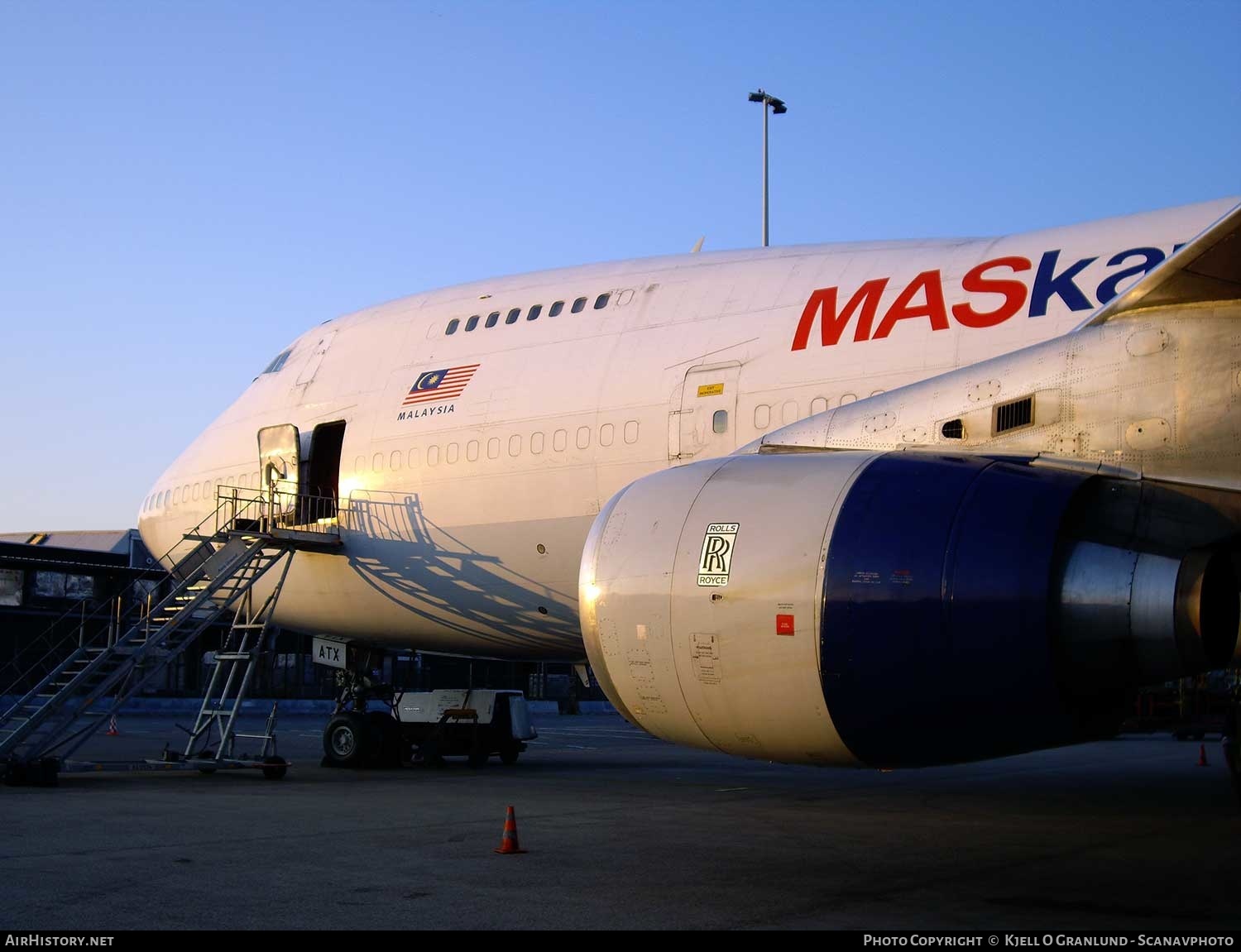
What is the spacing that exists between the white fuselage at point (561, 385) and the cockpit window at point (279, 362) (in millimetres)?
93

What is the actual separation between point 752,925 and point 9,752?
1201cm

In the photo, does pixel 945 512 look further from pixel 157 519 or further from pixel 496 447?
pixel 157 519

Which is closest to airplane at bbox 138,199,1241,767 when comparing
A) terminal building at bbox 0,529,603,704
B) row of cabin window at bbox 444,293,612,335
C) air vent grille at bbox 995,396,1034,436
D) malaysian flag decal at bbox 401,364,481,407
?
air vent grille at bbox 995,396,1034,436

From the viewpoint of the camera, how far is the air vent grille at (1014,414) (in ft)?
27.8

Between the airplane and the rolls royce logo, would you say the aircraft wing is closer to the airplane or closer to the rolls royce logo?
the airplane

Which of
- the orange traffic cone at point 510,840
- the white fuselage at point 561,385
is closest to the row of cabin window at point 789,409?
the white fuselage at point 561,385

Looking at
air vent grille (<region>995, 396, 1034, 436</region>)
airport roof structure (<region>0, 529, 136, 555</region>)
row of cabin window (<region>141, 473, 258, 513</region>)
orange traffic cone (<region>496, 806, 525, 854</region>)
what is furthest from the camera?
airport roof structure (<region>0, 529, 136, 555</region>)

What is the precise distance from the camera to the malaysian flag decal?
51.8 ft

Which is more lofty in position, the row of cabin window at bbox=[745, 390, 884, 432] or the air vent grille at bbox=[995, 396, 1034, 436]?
the row of cabin window at bbox=[745, 390, 884, 432]

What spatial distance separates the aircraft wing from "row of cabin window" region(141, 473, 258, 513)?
1328 centimetres

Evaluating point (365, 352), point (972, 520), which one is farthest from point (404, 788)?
point (972, 520)

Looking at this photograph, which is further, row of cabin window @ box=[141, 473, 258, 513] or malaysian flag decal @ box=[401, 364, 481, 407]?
row of cabin window @ box=[141, 473, 258, 513]

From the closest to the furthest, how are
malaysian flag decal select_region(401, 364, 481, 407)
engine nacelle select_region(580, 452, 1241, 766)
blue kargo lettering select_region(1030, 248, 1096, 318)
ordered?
engine nacelle select_region(580, 452, 1241, 766)
blue kargo lettering select_region(1030, 248, 1096, 318)
malaysian flag decal select_region(401, 364, 481, 407)

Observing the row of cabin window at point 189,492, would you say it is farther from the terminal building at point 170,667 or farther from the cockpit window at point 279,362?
the terminal building at point 170,667
